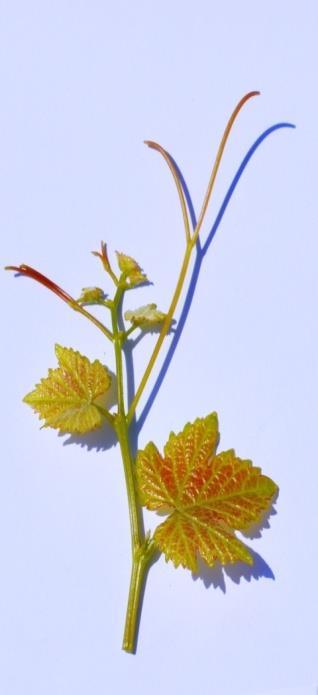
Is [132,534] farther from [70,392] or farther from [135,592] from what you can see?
[70,392]

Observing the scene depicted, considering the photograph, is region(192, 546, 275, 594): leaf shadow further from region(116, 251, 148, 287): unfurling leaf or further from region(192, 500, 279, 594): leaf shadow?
region(116, 251, 148, 287): unfurling leaf

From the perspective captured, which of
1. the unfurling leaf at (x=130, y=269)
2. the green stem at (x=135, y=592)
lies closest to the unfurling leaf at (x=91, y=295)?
the unfurling leaf at (x=130, y=269)

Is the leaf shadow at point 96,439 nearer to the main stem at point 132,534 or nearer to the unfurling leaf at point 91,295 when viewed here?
the main stem at point 132,534

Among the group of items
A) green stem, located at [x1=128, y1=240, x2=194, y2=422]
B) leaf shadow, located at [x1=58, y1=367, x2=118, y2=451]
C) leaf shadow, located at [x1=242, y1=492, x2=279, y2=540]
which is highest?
green stem, located at [x1=128, y1=240, x2=194, y2=422]

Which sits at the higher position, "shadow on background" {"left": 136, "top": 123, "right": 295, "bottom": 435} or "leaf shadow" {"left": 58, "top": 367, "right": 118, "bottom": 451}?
"shadow on background" {"left": 136, "top": 123, "right": 295, "bottom": 435}

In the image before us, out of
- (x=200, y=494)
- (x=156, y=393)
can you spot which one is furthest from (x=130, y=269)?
(x=200, y=494)

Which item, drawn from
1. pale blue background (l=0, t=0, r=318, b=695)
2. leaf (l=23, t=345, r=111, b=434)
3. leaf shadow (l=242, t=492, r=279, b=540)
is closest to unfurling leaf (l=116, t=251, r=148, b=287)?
pale blue background (l=0, t=0, r=318, b=695)

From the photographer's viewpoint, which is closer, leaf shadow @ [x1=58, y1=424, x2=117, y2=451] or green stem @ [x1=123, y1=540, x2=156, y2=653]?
green stem @ [x1=123, y1=540, x2=156, y2=653]
